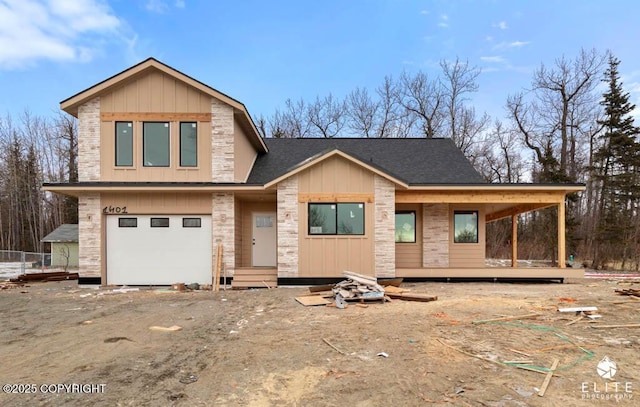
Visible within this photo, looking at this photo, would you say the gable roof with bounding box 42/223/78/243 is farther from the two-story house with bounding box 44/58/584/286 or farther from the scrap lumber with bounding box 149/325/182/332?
the scrap lumber with bounding box 149/325/182/332

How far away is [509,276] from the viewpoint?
12047 millimetres

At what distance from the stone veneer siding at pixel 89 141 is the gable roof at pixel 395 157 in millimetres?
4828

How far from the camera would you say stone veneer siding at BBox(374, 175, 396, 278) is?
438 inches

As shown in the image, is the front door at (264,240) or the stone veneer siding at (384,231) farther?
the front door at (264,240)

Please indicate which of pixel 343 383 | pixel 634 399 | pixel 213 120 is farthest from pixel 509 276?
pixel 213 120

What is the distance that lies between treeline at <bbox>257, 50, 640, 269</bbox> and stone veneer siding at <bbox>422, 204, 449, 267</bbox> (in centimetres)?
1118

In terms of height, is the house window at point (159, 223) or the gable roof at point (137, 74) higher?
the gable roof at point (137, 74)

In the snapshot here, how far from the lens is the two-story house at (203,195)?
11102mm

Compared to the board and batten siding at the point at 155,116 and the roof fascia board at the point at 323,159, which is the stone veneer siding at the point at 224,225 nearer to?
the board and batten siding at the point at 155,116

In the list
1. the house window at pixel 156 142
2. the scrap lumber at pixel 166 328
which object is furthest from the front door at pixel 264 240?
the scrap lumber at pixel 166 328

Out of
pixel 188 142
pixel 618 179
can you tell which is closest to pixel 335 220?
pixel 188 142

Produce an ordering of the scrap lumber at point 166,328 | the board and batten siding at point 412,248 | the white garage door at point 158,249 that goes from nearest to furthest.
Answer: the scrap lumber at point 166,328 → the white garage door at point 158,249 → the board and batten siding at point 412,248

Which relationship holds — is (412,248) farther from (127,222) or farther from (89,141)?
(89,141)

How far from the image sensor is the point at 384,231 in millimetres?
11164
